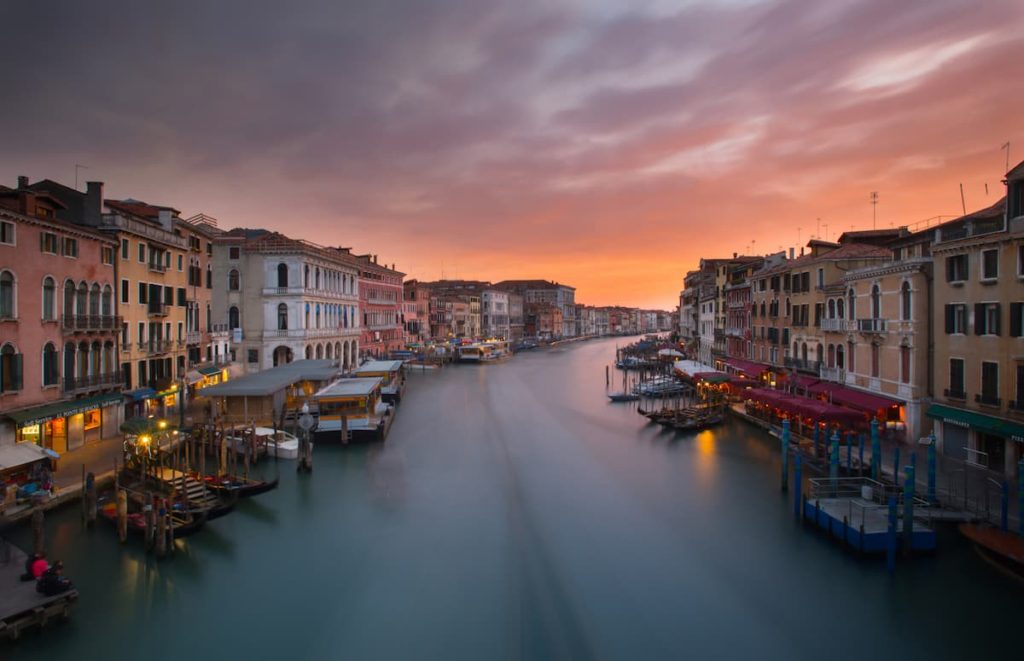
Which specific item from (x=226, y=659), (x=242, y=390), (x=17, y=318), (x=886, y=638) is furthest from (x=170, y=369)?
(x=886, y=638)

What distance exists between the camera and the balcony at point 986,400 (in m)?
14.4

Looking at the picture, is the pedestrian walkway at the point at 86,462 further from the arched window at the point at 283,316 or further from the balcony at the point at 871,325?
the balcony at the point at 871,325

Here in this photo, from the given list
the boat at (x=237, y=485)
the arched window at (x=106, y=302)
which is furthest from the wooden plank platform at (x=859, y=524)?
the arched window at (x=106, y=302)

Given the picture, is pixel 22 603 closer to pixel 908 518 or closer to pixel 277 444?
pixel 277 444

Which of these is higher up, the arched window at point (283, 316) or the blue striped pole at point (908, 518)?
the arched window at point (283, 316)

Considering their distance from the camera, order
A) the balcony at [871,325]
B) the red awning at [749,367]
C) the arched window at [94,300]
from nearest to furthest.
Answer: the arched window at [94,300] → the balcony at [871,325] → the red awning at [749,367]

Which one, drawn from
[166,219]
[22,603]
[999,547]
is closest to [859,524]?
[999,547]

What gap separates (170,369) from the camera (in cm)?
2350

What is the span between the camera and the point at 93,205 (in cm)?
1942

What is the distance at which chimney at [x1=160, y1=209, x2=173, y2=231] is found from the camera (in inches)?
947

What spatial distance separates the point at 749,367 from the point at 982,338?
1663cm

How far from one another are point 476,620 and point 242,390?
47.9 feet

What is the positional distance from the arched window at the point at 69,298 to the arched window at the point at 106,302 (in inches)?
54.1

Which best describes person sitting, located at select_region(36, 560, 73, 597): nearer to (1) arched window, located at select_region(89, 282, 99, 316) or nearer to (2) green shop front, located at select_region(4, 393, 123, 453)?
(2) green shop front, located at select_region(4, 393, 123, 453)
